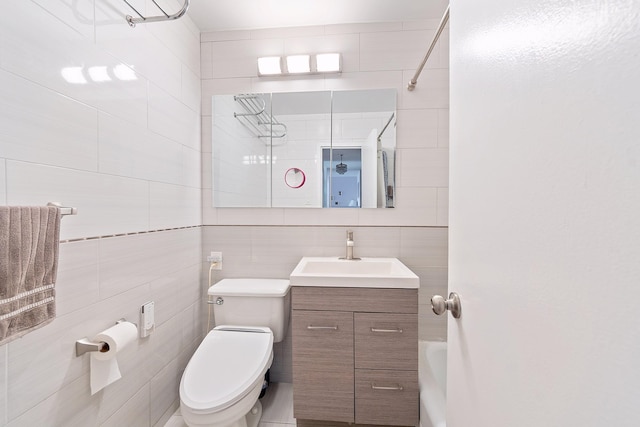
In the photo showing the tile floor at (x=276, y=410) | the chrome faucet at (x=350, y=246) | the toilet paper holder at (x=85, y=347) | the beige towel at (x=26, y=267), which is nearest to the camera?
the beige towel at (x=26, y=267)

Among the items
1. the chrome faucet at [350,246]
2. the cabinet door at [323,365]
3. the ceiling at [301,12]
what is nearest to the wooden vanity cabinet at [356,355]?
the cabinet door at [323,365]

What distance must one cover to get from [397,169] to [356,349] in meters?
1.10

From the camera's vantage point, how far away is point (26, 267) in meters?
0.71

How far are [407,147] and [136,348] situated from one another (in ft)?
6.02

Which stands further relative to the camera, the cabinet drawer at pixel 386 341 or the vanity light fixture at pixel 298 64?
the vanity light fixture at pixel 298 64

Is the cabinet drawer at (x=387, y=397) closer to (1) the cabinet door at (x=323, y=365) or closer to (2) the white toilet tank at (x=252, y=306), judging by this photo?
(1) the cabinet door at (x=323, y=365)

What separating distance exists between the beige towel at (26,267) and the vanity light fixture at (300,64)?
1.46 meters

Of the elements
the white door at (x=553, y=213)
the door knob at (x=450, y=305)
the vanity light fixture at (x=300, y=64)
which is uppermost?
the vanity light fixture at (x=300, y=64)

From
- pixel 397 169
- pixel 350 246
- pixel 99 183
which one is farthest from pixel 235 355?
pixel 397 169

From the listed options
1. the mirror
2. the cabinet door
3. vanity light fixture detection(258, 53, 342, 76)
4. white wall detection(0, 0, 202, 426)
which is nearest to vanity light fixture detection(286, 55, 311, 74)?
vanity light fixture detection(258, 53, 342, 76)

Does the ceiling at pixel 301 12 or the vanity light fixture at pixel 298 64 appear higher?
the ceiling at pixel 301 12

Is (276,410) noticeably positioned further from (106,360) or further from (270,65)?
(270,65)

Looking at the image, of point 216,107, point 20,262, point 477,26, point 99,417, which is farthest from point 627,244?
point 216,107

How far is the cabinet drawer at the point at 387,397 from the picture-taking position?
137 centimetres
